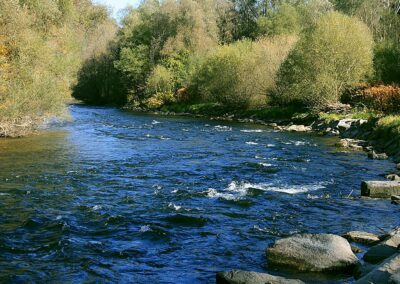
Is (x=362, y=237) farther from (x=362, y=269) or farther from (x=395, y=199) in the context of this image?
(x=395, y=199)

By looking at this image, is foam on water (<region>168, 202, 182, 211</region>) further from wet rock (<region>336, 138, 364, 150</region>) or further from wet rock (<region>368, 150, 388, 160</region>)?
wet rock (<region>336, 138, 364, 150</region>)

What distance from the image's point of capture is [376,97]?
37.8m

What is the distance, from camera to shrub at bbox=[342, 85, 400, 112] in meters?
36.1

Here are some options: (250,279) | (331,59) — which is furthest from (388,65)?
(250,279)

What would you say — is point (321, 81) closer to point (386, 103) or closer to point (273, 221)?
point (386, 103)

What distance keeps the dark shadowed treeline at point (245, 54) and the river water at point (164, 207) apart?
1696 centimetres

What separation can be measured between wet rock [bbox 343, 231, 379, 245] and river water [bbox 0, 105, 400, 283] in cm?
79

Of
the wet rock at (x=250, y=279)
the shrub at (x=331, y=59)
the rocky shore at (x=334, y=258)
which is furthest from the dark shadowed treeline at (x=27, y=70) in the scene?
the wet rock at (x=250, y=279)

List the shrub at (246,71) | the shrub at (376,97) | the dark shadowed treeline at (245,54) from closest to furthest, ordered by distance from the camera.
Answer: the shrub at (376,97) → the dark shadowed treeline at (245,54) → the shrub at (246,71)

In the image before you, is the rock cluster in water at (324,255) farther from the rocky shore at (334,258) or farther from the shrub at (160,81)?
the shrub at (160,81)

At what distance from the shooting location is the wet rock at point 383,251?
9.84 m

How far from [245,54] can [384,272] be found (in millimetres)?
47459

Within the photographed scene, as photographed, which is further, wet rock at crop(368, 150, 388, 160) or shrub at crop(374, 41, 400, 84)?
shrub at crop(374, 41, 400, 84)

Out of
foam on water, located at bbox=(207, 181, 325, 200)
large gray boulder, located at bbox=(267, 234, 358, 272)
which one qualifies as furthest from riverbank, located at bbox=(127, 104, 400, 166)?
large gray boulder, located at bbox=(267, 234, 358, 272)
